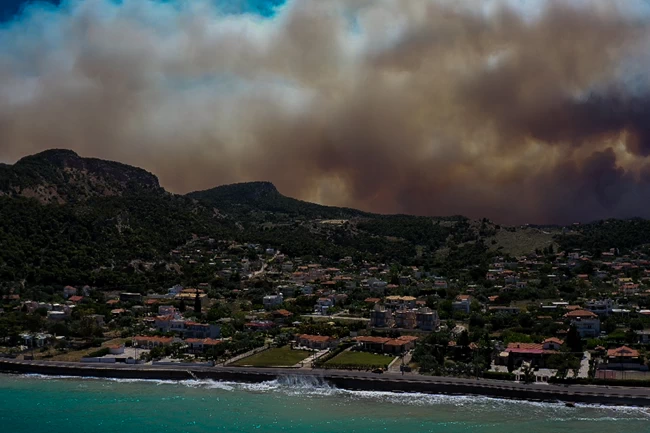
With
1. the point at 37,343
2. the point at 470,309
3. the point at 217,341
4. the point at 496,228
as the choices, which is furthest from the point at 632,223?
the point at 37,343

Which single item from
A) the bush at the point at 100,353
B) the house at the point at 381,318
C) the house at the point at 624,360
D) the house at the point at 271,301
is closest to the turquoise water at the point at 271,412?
the bush at the point at 100,353

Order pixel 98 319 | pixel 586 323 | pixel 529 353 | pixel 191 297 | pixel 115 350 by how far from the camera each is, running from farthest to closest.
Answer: pixel 191 297
pixel 98 319
pixel 586 323
pixel 115 350
pixel 529 353

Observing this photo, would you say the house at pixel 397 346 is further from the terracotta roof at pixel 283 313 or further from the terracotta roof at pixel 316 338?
the terracotta roof at pixel 283 313

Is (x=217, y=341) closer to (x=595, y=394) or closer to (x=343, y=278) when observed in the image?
(x=595, y=394)

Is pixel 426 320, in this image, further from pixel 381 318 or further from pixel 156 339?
pixel 156 339

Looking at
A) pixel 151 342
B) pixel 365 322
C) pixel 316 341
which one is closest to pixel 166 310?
pixel 151 342

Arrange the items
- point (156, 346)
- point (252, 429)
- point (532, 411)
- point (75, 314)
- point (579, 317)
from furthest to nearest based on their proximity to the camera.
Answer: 1. point (75, 314)
2. point (579, 317)
3. point (156, 346)
4. point (532, 411)
5. point (252, 429)
